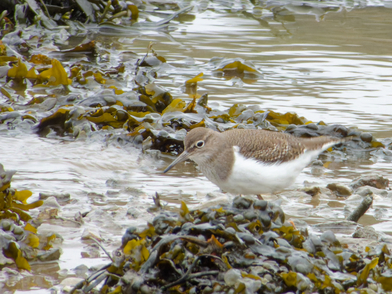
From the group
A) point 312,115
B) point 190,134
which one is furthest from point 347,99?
point 190,134

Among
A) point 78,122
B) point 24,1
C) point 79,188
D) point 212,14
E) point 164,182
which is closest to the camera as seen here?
point 79,188

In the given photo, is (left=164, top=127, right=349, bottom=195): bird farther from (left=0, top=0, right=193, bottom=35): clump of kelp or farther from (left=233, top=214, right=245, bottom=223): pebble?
(left=0, top=0, right=193, bottom=35): clump of kelp

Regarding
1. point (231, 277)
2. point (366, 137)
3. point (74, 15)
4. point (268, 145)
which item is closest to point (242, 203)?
point (231, 277)

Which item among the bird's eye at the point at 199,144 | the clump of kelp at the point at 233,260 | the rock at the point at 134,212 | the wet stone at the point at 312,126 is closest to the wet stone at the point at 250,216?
the clump of kelp at the point at 233,260

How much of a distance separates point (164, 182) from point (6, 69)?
139 inches

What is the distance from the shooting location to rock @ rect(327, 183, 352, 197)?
4.38 m

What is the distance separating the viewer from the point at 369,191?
4.27 m

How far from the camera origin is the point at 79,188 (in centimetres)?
425

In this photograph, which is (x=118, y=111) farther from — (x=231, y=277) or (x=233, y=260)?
(x=231, y=277)

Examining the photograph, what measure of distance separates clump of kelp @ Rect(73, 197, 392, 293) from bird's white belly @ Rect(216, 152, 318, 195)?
921 millimetres

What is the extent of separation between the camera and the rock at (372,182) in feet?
14.7

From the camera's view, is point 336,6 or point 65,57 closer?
point 65,57

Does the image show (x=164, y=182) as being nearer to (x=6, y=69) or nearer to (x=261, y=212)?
(x=261, y=212)

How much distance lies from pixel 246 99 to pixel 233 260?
4244mm
